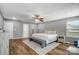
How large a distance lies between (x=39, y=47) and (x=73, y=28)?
732mm

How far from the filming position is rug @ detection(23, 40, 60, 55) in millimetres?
1458

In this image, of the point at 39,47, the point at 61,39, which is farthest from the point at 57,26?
the point at 39,47

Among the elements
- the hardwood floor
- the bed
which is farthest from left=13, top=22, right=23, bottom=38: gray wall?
the bed

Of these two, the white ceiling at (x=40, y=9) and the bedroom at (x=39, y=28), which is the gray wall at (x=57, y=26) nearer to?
the bedroom at (x=39, y=28)

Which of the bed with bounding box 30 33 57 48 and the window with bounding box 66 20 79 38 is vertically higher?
the window with bounding box 66 20 79 38

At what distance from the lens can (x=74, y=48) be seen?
1.45 m

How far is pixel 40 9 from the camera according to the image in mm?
1432

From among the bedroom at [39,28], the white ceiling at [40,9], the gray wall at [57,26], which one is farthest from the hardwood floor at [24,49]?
the white ceiling at [40,9]

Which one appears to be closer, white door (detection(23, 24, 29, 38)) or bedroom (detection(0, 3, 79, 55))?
bedroom (detection(0, 3, 79, 55))

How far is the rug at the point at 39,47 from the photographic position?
1.46 m

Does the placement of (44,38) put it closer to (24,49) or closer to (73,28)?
(24,49)

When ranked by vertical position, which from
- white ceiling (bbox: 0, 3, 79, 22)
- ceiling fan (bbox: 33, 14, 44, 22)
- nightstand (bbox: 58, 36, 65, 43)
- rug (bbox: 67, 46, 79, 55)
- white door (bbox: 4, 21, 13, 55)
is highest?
white ceiling (bbox: 0, 3, 79, 22)

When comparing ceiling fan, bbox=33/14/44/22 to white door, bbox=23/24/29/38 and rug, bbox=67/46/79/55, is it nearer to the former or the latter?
white door, bbox=23/24/29/38

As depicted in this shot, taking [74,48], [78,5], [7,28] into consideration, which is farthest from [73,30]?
[7,28]
